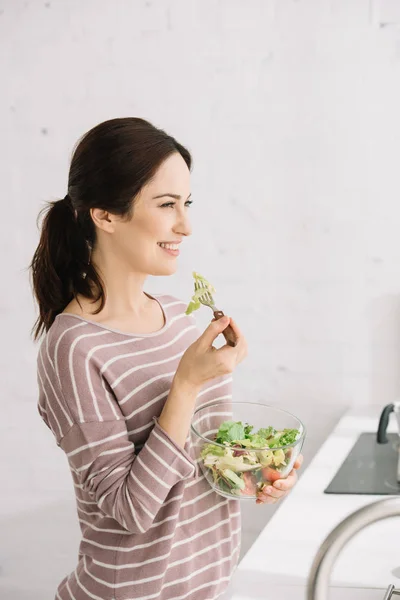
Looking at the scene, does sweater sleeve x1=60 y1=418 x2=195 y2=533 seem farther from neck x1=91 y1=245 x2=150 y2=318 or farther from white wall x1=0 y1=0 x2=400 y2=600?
white wall x1=0 y1=0 x2=400 y2=600

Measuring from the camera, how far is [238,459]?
1.17 m

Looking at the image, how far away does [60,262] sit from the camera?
4.20 feet

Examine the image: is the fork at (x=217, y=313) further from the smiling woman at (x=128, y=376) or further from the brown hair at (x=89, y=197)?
the brown hair at (x=89, y=197)

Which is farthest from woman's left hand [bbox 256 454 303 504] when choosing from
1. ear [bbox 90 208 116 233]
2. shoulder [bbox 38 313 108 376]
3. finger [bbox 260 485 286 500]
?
ear [bbox 90 208 116 233]

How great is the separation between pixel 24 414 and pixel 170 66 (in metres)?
1.04

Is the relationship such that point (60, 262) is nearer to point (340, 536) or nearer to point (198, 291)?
point (198, 291)

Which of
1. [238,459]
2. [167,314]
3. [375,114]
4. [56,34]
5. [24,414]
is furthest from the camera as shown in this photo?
[24,414]

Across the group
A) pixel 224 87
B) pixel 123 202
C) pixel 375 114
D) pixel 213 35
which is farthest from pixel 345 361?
pixel 123 202

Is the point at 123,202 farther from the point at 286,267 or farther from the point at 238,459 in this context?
the point at 286,267

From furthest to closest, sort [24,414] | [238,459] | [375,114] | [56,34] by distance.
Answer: [24,414], [56,34], [375,114], [238,459]

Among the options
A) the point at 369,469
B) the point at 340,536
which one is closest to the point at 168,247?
the point at 340,536

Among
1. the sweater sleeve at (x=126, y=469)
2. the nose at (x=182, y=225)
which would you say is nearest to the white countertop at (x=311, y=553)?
the sweater sleeve at (x=126, y=469)

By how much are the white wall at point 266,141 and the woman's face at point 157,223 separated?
2.65 feet

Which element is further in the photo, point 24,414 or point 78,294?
point 24,414
